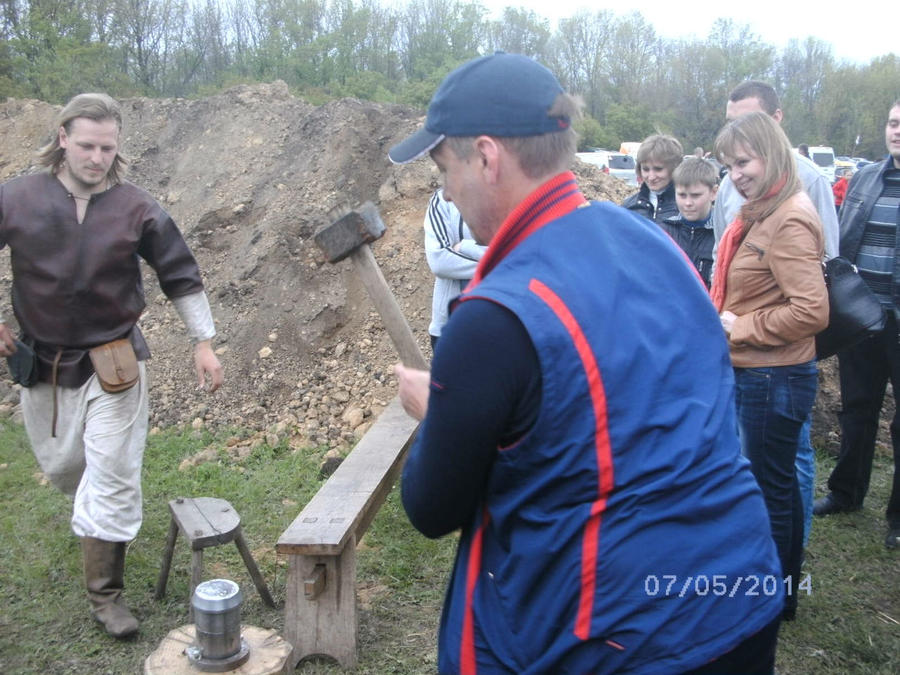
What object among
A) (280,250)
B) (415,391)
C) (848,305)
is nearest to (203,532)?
(415,391)

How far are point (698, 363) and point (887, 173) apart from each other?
11.2ft

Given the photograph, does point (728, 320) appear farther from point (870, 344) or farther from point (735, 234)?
point (870, 344)

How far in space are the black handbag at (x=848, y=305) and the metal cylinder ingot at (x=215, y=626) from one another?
249cm

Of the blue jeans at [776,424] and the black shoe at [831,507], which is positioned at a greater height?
the blue jeans at [776,424]

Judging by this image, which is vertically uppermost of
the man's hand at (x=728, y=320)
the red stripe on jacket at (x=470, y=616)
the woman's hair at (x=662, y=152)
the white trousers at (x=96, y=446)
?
the woman's hair at (x=662, y=152)

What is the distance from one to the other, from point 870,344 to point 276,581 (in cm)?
326

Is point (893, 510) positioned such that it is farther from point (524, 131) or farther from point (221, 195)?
point (221, 195)

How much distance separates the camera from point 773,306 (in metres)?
3.31

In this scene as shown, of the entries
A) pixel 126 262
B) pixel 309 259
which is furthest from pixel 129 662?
pixel 309 259

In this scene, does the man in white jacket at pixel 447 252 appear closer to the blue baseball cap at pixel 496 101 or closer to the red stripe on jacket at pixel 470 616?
the blue baseball cap at pixel 496 101

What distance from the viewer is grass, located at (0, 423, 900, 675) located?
3.49 meters

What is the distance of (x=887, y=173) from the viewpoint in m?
4.30

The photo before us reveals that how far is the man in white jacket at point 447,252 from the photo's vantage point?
4234 millimetres

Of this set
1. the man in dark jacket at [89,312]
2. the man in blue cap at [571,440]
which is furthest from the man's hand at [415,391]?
the man in dark jacket at [89,312]
